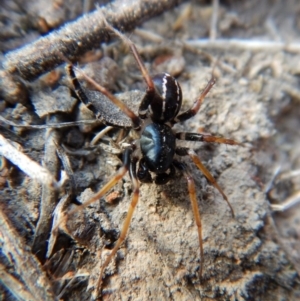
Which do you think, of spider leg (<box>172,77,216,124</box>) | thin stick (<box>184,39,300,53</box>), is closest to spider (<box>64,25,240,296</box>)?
spider leg (<box>172,77,216,124</box>)

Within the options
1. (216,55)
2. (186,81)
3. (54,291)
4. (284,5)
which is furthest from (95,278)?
(284,5)

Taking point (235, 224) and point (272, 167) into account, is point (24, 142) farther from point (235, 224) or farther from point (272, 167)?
point (272, 167)

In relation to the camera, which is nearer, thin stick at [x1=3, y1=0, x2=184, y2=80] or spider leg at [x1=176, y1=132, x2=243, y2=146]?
thin stick at [x1=3, y1=0, x2=184, y2=80]

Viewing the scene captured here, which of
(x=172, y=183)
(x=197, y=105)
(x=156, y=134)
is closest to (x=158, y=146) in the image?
(x=156, y=134)

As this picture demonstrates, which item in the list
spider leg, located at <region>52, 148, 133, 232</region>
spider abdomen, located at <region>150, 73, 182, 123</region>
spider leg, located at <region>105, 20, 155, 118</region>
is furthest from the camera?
spider abdomen, located at <region>150, 73, 182, 123</region>

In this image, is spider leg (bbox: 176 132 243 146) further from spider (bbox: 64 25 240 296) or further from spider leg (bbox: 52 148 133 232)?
spider leg (bbox: 52 148 133 232)

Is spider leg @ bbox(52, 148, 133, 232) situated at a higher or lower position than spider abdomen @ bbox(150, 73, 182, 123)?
lower

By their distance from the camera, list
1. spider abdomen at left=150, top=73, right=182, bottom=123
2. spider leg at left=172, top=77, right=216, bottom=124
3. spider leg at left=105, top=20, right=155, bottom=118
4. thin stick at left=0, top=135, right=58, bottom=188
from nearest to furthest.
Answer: thin stick at left=0, top=135, right=58, bottom=188 → spider leg at left=105, top=20, right=155, bottom=118 → spider abdomen at left=150, top=73, right=182, bottom=123 → spider leg at left=172, top=77, right=216, bottom=124
